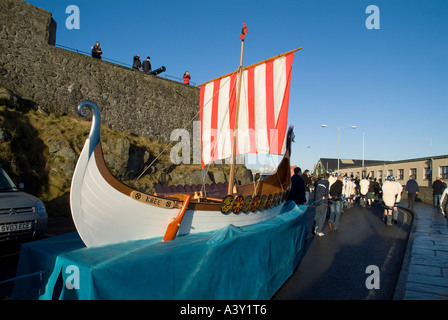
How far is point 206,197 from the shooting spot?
6.62 m

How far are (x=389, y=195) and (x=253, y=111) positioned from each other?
641 cm

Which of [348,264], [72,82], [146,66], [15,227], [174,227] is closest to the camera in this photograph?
[174,227]

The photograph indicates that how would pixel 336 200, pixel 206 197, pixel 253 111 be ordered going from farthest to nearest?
pixel 336 200, pixel 253 111, pixel 206 197

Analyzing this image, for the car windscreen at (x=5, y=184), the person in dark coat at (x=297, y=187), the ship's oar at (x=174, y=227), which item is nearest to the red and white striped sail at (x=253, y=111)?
the person in dark coat at (x=297, y=187)

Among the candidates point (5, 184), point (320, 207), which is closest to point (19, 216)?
point (5, 184)

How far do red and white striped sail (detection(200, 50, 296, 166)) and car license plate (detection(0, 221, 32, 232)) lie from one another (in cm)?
571

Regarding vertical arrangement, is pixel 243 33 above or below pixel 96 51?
below

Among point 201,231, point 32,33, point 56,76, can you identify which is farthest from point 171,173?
point 201,231

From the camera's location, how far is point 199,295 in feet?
10.4

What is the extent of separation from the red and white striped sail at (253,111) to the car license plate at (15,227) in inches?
225

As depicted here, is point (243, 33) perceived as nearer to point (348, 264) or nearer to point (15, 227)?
point (348, 264)

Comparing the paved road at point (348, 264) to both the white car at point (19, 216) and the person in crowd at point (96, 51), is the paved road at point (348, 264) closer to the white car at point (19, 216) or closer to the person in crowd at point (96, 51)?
the white car at point (19, 216)

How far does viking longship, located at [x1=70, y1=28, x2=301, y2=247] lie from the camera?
3842 mm

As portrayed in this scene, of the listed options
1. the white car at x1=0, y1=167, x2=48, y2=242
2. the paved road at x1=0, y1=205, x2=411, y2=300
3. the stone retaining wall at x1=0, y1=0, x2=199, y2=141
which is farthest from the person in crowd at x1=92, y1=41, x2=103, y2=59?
the white car at x1=0, y1=167, x2=48, y2=242
